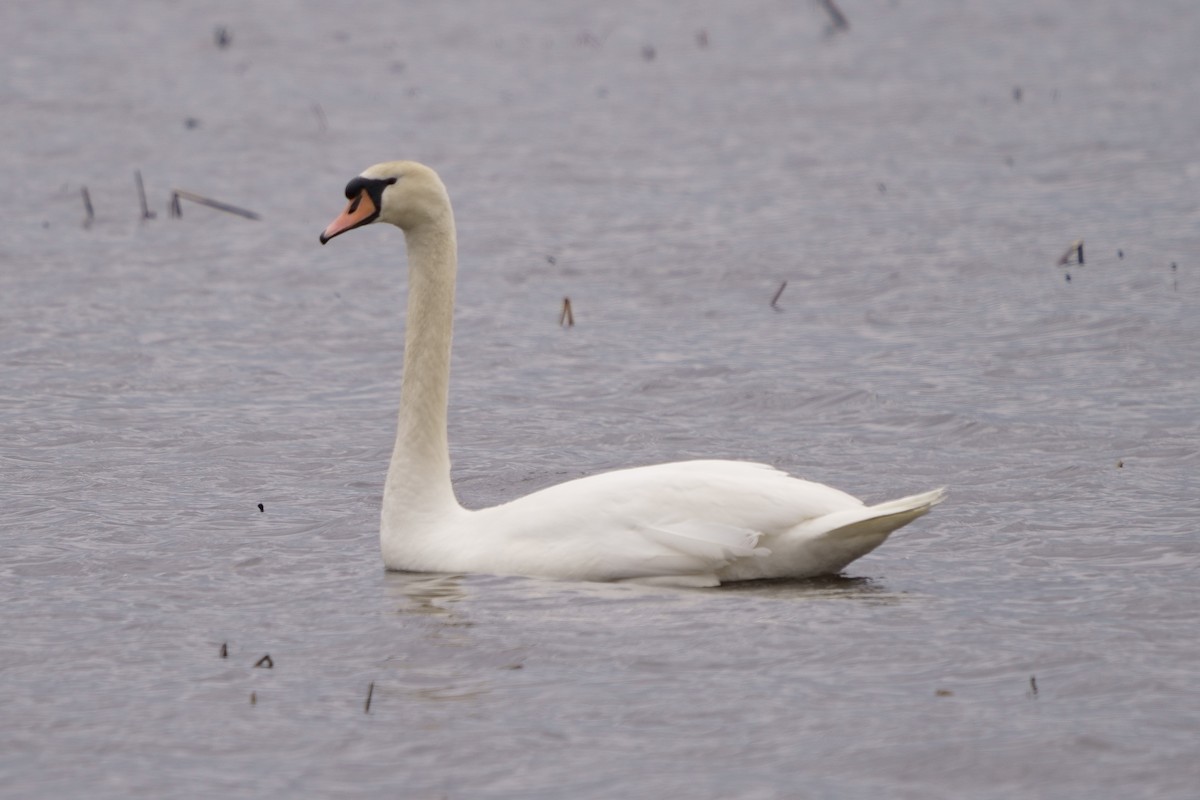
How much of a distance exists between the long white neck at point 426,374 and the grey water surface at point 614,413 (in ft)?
1.39

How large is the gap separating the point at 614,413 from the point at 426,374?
303cm

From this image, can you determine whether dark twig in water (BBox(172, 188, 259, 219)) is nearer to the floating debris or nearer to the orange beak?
the floating debris

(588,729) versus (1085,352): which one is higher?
(1085,352)

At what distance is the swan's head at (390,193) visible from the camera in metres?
8.16

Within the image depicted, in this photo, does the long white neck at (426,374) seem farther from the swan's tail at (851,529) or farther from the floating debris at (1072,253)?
the floating debris at (1072,253)

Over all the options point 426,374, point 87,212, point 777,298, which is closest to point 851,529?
point 426,374

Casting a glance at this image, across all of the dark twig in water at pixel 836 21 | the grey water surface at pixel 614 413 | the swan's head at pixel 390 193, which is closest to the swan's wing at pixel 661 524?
the grey water surface at pixel 614 413

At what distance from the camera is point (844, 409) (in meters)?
11.2

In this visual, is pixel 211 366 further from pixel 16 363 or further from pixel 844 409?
pixel 844 409

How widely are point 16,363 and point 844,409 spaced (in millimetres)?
5081

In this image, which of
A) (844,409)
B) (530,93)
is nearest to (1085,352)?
(844,409)

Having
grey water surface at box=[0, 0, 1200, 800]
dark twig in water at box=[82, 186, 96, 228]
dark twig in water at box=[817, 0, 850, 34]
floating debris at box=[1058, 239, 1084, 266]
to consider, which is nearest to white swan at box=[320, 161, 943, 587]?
grey water surface at box=[0, 0, 1200, 800]

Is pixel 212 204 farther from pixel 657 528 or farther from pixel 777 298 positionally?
pixel 657 528

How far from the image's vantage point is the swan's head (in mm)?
8156
